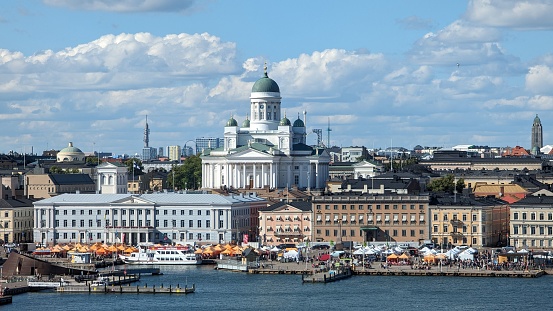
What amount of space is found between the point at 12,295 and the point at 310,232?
36867 millimetres

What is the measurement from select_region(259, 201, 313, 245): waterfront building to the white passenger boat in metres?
12.4

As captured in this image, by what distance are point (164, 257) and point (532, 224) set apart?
82.3 ft

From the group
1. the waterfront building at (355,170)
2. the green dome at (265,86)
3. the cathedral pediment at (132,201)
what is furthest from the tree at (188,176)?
the cathedral pediment at (132,201)

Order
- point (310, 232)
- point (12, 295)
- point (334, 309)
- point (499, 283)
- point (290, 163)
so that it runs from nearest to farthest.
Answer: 1. point (334, 309)
2. point (12, 295)
3. point (499, 283)
4. point (310, 232)
5. point (290, 163)

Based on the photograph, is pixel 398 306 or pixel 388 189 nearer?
pixel 398 306

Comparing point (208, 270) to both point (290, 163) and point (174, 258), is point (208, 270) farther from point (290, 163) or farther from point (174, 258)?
point (290, 163)

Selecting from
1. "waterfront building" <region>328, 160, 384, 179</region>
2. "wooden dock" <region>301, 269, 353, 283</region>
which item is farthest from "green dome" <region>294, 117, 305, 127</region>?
"wooden dock" <region>301, 269, 353, 283</region>

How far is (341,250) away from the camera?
11325 centimetres

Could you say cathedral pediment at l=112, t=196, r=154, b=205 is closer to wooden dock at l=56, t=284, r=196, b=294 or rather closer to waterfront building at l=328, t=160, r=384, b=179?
wooden dock at l=56, t=284, r=196, b=294

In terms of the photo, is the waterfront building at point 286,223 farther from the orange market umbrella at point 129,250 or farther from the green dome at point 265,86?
the green dome at point 265,86

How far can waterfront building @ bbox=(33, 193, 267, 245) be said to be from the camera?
12400 cm

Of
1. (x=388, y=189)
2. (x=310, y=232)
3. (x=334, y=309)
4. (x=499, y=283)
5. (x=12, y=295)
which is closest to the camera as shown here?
(x=334, y=309)

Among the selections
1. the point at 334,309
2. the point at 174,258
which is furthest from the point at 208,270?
the point at 334,309

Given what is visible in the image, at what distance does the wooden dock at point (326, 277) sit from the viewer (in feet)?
320
